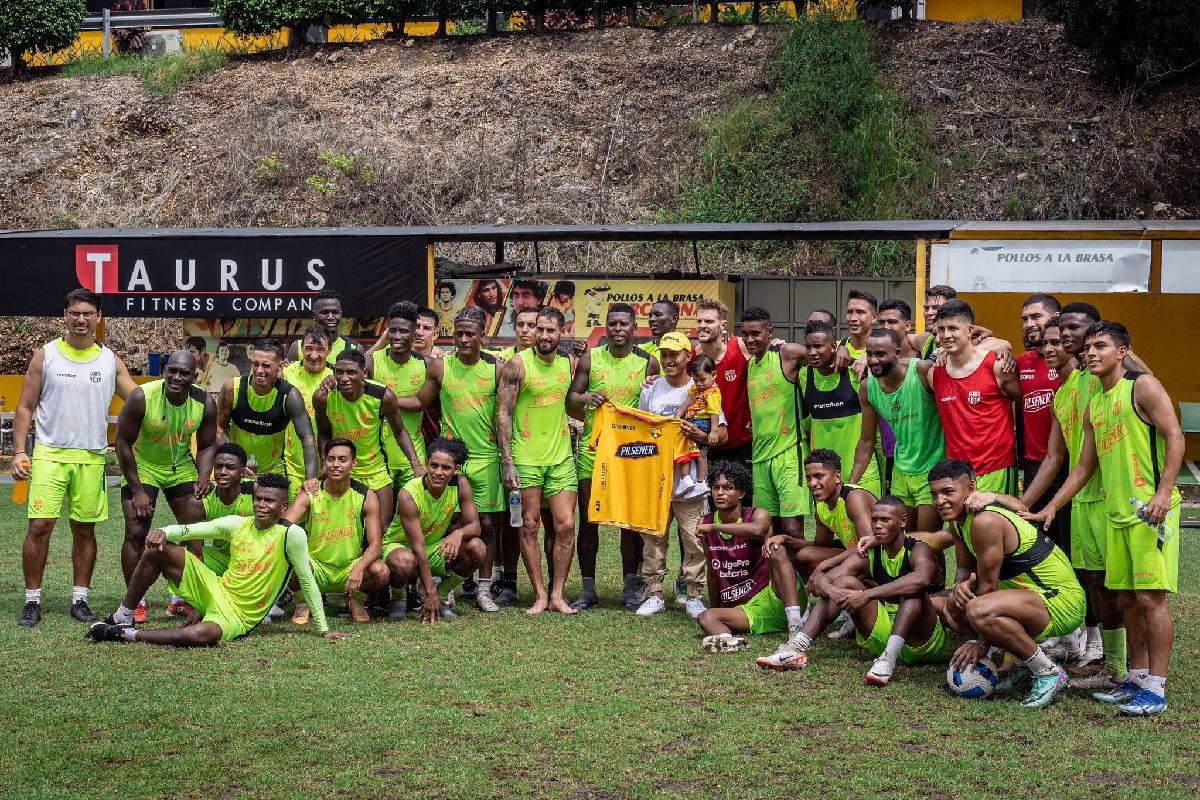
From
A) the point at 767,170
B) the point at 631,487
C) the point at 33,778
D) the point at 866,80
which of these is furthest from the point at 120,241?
the point at 866,80

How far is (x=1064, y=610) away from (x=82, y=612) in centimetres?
597

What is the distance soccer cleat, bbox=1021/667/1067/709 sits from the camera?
643 centimetres

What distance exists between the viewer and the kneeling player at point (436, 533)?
8.45m

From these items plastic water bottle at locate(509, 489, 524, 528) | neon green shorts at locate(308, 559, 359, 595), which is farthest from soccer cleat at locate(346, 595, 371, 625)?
plastic water bottle at locate(509, 489, 524, 528)

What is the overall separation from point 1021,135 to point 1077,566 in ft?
65.4

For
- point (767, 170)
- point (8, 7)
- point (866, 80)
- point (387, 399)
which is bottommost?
point (387, 399)

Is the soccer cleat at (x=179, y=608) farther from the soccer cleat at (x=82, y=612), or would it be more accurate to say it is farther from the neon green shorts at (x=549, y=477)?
the neon green shorts at (x=549, y=477)

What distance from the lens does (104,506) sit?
28.1 ft

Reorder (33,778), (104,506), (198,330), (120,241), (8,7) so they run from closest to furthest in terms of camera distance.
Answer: (33,778) < (104,506) < (120,241) < (198,330) < (8,7)

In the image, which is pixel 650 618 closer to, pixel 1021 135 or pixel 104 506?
pixel 104 506

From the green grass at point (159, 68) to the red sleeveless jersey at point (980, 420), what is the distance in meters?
26.1

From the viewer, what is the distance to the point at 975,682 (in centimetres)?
663

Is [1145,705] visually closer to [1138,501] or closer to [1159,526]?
[1159,526]

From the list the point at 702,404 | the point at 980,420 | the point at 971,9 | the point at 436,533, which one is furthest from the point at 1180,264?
the point at 971,9
